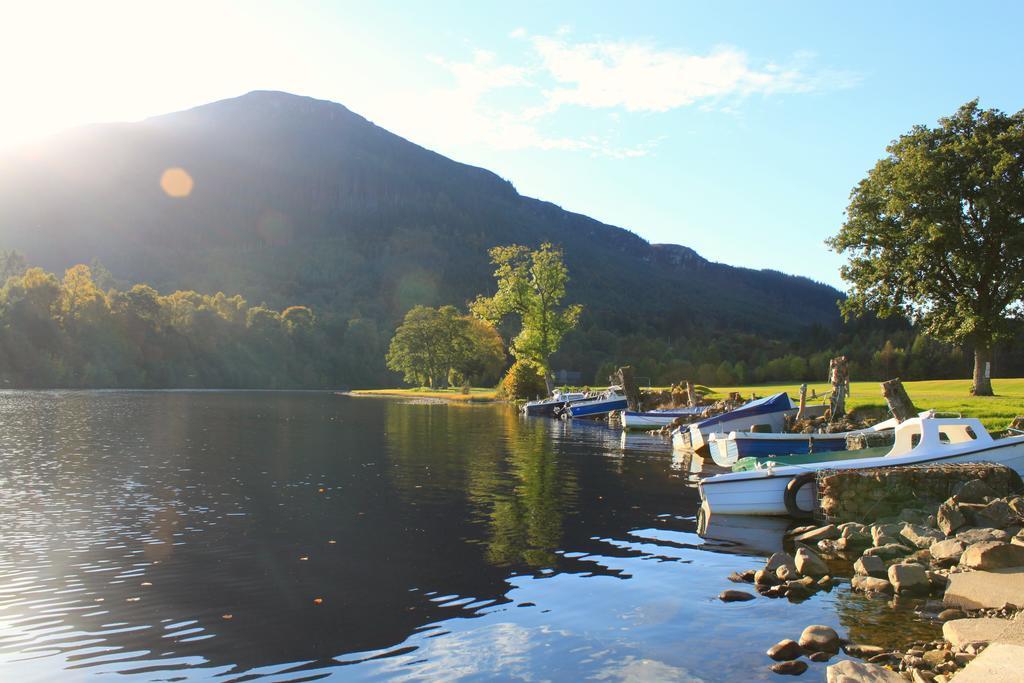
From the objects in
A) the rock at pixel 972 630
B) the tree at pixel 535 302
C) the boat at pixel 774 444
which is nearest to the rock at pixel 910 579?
the rock at pixel 972 630

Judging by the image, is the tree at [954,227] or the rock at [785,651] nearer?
the rock at [785,651]

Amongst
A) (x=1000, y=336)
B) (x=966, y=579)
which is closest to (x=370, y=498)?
(x=966, y=579)

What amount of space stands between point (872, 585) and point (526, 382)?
73.6m

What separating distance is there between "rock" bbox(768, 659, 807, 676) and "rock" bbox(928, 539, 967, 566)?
5.87 meters

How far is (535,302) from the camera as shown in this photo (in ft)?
273

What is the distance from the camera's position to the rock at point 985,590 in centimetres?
1116

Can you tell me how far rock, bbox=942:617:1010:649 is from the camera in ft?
30.8

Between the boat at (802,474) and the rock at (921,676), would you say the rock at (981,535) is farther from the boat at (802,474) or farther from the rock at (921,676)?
the rock at (921,676)

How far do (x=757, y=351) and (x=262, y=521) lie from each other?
110 metres

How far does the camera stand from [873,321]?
136125mm

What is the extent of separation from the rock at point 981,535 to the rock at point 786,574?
3313 mm

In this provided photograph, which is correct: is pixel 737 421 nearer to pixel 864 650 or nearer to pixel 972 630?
pixel 972 630

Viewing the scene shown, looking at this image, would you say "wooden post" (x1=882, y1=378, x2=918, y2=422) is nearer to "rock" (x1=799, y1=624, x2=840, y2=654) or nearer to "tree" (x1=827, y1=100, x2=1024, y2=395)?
"tree" (x1=827, y1=100, x2=1024, y2=395)

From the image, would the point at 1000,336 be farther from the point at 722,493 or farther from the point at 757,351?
the point at 757,351
